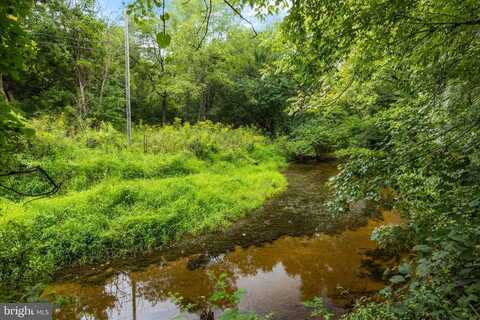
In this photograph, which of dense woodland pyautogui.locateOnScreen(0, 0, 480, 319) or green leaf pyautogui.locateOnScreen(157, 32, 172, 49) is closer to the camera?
green leaf pyautogui.locateOnScreen(157, 32, 172, 49)

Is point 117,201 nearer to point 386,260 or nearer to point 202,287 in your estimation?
point 202,287

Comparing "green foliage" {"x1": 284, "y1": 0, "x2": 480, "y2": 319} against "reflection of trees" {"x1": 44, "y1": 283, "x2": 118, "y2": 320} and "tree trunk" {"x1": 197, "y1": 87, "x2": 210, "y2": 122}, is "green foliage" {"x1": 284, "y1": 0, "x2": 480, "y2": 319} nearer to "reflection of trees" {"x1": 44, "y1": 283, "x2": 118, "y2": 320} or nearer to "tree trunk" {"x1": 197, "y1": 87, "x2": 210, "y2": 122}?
"reflection of trees" {"x1": 44, "y1": 283, "x2": 118, "y2": 320}

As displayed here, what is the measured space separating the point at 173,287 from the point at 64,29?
11.7m

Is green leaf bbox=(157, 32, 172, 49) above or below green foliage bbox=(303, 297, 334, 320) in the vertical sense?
above

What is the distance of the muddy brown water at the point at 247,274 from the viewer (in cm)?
365

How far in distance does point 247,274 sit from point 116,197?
11.1 feet

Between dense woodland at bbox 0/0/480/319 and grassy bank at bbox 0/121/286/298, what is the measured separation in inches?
1.4

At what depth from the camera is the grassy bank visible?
451 centimetres

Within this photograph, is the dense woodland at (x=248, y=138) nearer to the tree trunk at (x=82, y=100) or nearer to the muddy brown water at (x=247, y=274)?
the tree trunk at (x=82, y=100)

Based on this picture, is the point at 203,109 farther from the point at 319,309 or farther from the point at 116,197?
the point at 319,309

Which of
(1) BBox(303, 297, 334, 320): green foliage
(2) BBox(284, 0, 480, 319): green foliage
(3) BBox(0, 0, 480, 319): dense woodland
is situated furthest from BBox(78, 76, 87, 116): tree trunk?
(1) BBox(303, 297, 334, 320): green foliage

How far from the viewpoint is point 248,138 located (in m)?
12.7

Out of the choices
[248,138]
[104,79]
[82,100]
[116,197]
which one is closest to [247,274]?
[116,197]

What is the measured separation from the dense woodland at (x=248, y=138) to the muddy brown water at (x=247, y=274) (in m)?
0.45
